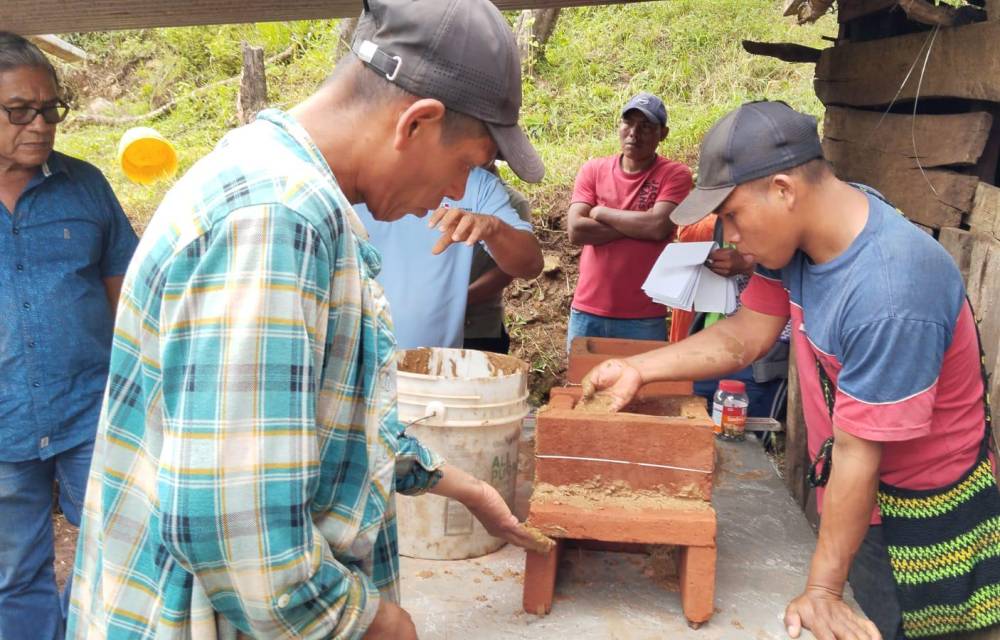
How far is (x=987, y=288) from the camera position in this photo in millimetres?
2607

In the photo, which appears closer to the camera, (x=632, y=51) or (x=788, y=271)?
(x=788, y=271)

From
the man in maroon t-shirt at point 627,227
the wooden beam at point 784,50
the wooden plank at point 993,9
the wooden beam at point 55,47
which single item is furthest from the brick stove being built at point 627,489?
the wooden beam at point 55,47

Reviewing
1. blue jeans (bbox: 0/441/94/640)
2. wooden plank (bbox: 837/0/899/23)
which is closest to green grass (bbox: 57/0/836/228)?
wooden plank (bbox: 837/0/899/23)

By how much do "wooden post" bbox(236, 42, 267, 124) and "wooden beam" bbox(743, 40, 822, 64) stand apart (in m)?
4.37

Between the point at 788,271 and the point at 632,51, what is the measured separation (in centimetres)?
994

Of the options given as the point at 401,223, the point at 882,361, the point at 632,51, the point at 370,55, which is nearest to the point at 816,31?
the point at 632,51

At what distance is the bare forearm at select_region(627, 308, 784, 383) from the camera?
2410 millimetres

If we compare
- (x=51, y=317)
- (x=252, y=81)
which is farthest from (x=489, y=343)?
(x=252, y=81)

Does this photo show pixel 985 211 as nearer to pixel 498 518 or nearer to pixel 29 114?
pixel 498 518

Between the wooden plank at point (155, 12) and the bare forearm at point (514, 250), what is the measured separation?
998 millimetres

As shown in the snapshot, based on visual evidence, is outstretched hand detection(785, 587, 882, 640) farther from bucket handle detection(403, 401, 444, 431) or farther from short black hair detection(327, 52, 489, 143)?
short black hair detection(327, 52, 489, 143)

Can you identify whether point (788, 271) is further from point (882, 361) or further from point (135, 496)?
point (135, 496)

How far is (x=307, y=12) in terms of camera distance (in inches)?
140

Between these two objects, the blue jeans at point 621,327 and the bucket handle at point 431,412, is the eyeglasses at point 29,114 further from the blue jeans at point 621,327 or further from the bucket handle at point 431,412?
the blue jeans at point 621,327
